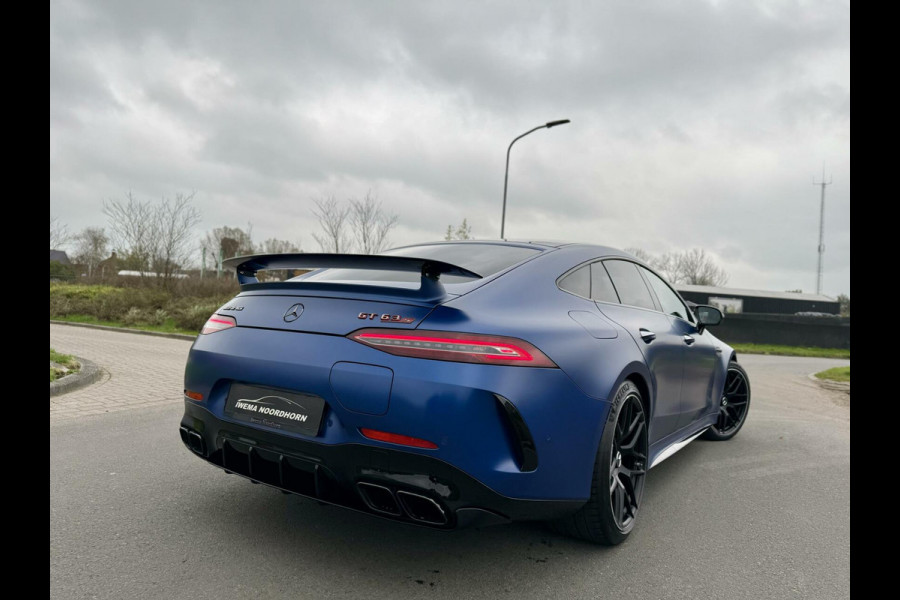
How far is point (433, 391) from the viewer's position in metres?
2.25

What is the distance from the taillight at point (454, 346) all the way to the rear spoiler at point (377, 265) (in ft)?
0.64

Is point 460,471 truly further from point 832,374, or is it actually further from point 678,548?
point 832,374

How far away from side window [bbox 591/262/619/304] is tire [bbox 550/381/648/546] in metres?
0.51

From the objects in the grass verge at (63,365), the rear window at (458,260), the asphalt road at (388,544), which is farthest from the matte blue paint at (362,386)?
the grass verge at (63,365)

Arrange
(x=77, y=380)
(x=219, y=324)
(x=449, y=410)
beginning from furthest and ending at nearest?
(x=77, y=380) < (x=219, y=324) < (x=449, y=410)

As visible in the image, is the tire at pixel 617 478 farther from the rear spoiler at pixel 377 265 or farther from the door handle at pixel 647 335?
the rear spoiler at pixel 377 265

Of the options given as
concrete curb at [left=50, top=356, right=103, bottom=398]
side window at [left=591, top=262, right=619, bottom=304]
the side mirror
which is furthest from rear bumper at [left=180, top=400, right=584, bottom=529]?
concrete curb at [left=50, top=356, right=103, bottom=398]

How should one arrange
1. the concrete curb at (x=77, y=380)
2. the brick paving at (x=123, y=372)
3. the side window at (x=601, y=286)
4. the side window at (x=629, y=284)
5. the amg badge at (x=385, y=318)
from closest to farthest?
1. the amg badge at (x=385, y=318)
2. the side window at (x=601, y=286)
3. the side window at (x=629, y=284)
4. the brick paving at (x=123, y=372)
5. the concrete curb at (x=77, y=380)

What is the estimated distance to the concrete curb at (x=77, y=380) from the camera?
666cm

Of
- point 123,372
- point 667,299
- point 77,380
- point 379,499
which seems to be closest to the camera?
point 379,499

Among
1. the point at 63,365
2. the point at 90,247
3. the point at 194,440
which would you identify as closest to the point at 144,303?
the point at 63,365

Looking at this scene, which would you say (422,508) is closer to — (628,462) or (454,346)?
(454,346)

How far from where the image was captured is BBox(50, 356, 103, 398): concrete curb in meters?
6.66

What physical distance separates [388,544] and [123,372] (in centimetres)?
706
